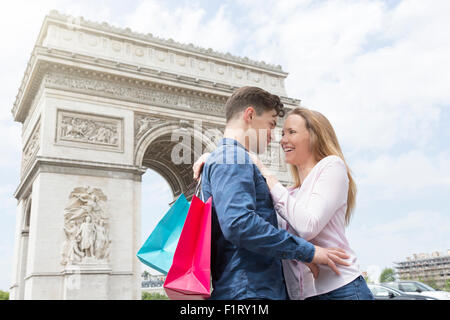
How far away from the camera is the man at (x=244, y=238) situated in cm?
167

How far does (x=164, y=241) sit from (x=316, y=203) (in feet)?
2.19

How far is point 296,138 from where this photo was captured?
2.18 m

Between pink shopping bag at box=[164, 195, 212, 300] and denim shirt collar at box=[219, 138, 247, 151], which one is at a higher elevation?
denim shirt collar at box=[219, 138, 247, 151]

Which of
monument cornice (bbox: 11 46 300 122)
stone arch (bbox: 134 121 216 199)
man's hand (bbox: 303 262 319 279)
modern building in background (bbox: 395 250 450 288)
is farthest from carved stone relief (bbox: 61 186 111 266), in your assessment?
modern building in background (bbox: 395 250 450 288)

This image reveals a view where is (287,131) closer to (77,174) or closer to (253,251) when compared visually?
(253,251)

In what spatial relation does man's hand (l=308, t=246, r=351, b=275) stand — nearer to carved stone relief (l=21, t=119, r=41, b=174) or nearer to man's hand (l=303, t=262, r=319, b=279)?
man's hand (l=303, t=262, r=319, b=279)

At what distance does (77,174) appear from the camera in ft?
45.6

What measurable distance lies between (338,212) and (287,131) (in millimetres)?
474

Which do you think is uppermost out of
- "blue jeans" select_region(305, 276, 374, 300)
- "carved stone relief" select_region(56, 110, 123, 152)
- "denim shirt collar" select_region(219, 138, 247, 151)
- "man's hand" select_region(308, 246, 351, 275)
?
"carved stone relief" select_region(56, 110, 123, 152)

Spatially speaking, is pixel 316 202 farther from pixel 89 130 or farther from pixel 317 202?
pixel 89 130

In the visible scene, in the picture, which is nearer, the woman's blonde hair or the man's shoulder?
the man's shoulder

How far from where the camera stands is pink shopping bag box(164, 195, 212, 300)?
162cm

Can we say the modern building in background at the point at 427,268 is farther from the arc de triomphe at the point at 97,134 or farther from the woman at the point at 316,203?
the woman at the point at 316,203

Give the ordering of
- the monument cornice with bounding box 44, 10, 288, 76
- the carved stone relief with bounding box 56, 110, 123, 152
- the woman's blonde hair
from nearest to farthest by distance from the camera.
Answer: the woman's blonde hair < the carved stone relief with bounding box 56, 110, 123, 152 < the monument cornice with bounding box 44, 10, 288, 76
